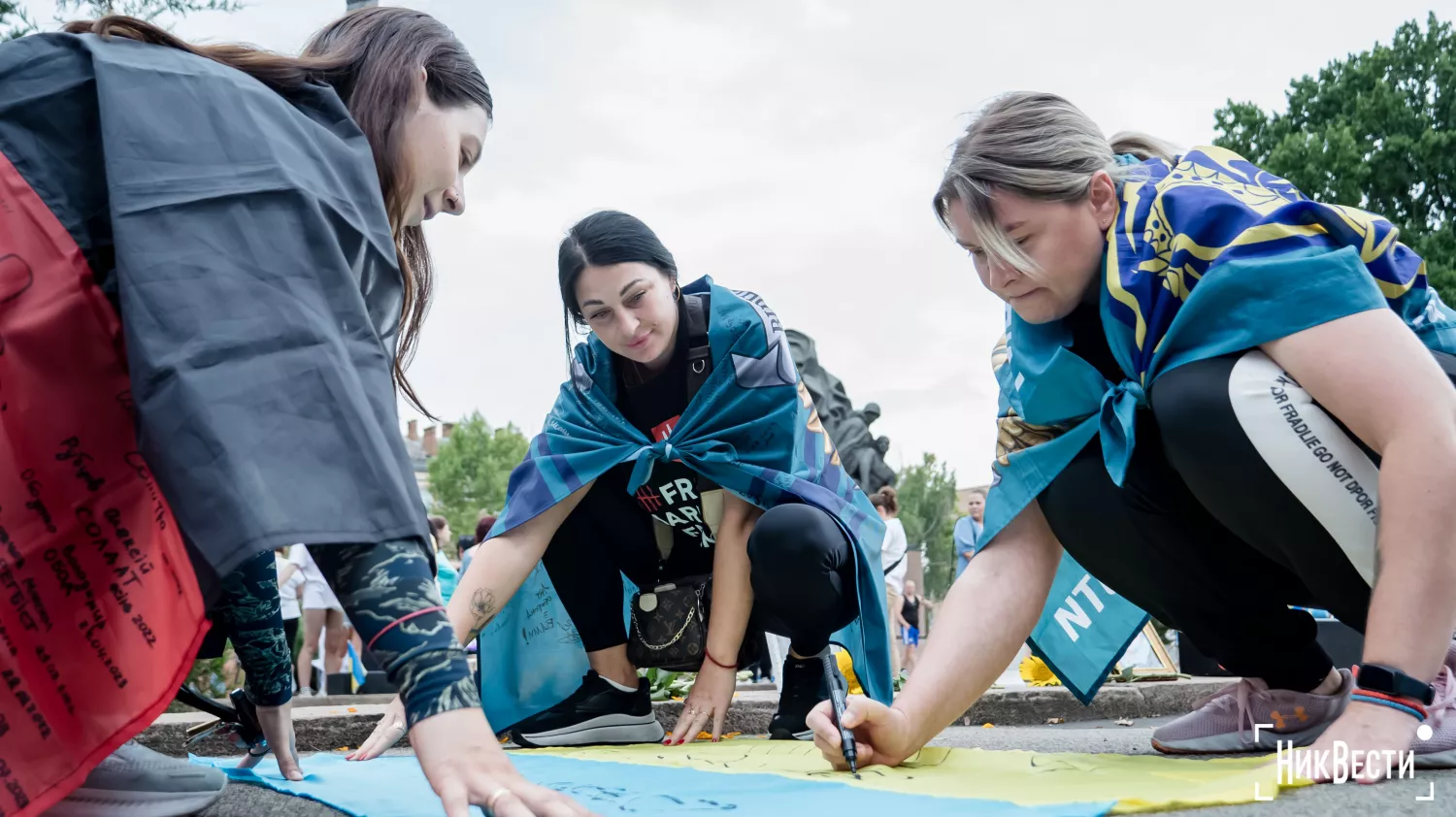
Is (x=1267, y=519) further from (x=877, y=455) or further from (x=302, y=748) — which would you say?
(x=877, y=455)

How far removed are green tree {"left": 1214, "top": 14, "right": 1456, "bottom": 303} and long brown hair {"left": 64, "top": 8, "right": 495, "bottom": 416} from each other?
65.3ft

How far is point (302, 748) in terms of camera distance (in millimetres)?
3596

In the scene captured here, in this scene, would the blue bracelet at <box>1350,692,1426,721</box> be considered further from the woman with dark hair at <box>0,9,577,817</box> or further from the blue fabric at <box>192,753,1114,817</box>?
the woman with dark hair at <box>0,9,577,817</box>

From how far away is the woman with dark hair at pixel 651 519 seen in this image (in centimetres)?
A: 288

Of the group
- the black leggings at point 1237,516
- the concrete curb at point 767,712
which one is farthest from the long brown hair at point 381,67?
the concrete curb at point 767,712

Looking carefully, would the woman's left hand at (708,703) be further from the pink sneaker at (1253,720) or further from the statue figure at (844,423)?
the statue figure at (844,423)

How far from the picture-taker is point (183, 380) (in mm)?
1118

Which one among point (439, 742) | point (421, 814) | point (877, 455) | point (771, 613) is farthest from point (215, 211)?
point (877, 455)

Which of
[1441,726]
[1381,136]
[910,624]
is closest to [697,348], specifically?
[1441,726]

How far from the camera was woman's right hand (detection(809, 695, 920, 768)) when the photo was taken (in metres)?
1.76

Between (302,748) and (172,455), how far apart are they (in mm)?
2797

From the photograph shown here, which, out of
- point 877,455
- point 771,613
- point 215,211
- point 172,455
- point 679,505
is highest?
point 215,211

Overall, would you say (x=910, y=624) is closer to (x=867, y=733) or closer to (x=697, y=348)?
(x=697, y=348)

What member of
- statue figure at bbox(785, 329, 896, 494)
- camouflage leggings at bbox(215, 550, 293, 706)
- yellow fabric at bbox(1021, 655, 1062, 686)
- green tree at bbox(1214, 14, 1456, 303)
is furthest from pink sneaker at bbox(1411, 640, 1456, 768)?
green tree at bbox(1214, 14, 1456, 303)
